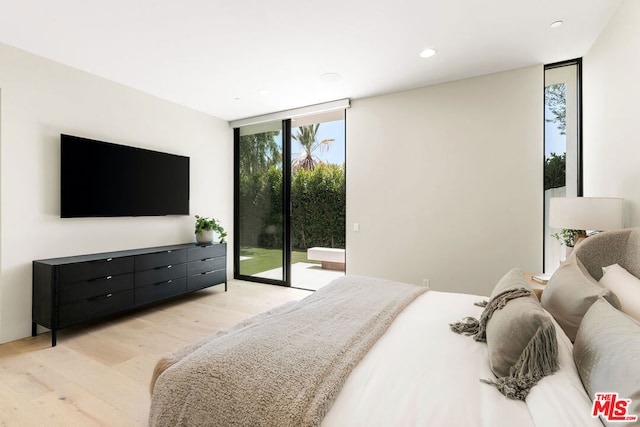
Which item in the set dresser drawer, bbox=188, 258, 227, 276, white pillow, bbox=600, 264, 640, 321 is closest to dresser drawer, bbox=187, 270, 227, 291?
dresser drawer, bbox=188, 258, 227, 276

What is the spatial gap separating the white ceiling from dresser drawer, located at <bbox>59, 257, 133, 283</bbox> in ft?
6.55

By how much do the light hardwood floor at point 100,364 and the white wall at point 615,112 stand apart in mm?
3499

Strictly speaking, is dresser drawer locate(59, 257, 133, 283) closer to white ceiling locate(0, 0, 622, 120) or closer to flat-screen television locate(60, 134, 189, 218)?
flat-screen television locate(60, 134, 189, 218)

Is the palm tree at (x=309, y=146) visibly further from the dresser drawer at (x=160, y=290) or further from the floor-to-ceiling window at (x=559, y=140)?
the floor-to-ceiling window at (x=559, y=140)

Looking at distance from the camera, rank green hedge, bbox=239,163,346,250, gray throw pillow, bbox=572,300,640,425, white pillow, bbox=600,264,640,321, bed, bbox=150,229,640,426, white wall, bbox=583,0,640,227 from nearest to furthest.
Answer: gray throw pillow, bbox=572,300,640,425
bed, bbox=150,229,640,426
white pillow, bbox=600,264,640,321
white wall, bbox=583,0,640,227
green hedge, bbox=239,163,346,250

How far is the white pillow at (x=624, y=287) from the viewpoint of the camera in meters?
1.31

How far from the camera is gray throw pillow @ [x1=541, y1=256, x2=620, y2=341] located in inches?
52.2

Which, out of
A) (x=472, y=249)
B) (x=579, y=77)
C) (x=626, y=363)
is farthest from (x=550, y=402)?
(x=579, y=77)

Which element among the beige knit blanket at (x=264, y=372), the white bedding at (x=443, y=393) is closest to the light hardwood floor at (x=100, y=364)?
the beige knit blanket at (x=264, y=372)

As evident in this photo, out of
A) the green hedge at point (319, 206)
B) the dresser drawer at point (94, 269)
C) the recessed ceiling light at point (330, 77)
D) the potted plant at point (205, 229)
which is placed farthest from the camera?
the green hedge at point (319, 206)

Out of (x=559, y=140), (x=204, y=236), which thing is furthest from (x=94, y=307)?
(x=559, y=140)

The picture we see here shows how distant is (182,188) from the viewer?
4238 mm

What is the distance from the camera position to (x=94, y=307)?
2.94 metres

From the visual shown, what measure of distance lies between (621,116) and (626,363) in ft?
7.21
